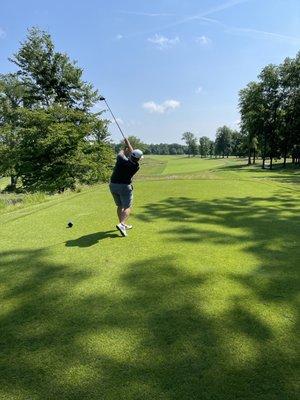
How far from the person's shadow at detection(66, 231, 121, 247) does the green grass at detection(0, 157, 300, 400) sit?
1.9 inches

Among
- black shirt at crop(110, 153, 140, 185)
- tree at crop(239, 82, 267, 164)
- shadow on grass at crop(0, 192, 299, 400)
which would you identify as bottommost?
shadow on grass at crop(0, 192, 299, 400)

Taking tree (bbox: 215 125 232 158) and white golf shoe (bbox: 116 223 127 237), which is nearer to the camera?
white golf shoe (bbox: 116 223 127 237)

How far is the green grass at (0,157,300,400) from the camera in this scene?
3.40 metres

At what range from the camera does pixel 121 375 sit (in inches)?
137


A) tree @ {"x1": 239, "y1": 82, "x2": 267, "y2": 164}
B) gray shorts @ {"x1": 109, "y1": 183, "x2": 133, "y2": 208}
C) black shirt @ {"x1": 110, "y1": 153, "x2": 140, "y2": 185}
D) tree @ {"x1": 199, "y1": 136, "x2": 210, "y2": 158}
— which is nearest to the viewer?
black shirt @ {"x1": 110, "y1": 153, "x2": 140, "y2": 185}

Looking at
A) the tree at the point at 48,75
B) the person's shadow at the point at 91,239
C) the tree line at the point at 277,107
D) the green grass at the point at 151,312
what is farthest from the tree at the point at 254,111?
the person's shadow at the point at 91,239

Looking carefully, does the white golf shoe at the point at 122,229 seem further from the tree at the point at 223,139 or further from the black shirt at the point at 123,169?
the tree at the point at 223,139

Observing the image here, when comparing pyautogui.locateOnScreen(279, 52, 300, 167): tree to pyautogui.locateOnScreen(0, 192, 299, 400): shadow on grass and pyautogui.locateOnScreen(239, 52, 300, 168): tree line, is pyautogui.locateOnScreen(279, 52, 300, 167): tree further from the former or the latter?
pyautogui.locateOnScreen(0, 192, 299, 400): shadow on grass

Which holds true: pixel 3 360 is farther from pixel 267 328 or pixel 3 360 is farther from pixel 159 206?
pixel 159 206

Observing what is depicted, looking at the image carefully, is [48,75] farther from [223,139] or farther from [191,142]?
[191,142]

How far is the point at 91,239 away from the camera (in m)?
8.25

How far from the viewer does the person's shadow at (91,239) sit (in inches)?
311

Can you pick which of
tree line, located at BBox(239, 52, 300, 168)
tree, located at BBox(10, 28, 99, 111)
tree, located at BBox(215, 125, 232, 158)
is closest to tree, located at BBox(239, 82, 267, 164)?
tree line, located at BBox(239, 52, 300, 168)

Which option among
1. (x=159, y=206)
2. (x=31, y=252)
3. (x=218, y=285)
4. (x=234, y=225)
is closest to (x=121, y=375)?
(x=218, y=285)
